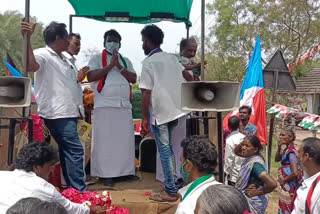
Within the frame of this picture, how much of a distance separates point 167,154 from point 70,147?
0.90 metres

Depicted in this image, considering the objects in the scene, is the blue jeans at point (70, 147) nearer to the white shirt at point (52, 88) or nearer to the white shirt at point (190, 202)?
the white shirt at point (52, 88)

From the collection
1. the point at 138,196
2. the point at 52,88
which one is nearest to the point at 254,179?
the point at 138,196

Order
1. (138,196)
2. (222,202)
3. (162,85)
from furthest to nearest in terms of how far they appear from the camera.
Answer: (162,85) < (138,196) < (222,202)

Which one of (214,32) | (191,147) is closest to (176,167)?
(191,147)

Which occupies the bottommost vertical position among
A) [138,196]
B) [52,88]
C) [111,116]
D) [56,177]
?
[138,196]

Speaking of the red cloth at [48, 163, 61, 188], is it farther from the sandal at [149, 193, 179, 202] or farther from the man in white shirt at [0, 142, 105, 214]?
the man in white shirt at [0, 142, 105, 214]

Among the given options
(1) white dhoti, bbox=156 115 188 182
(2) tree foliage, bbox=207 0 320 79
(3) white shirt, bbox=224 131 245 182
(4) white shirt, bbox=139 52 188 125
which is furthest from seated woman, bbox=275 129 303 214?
(2) tree foliage, bbox=207 0 320 79

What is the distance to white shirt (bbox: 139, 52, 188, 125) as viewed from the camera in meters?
3.76

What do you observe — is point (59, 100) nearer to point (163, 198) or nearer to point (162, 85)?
point (162, 85)

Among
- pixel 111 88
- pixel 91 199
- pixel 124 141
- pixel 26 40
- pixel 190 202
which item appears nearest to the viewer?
pixel 190 202

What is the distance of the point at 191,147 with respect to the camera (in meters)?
2.51

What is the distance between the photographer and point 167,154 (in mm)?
→ 3680

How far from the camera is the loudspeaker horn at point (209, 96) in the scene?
10.5ft

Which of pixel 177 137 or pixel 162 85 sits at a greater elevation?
pixel 162 85
